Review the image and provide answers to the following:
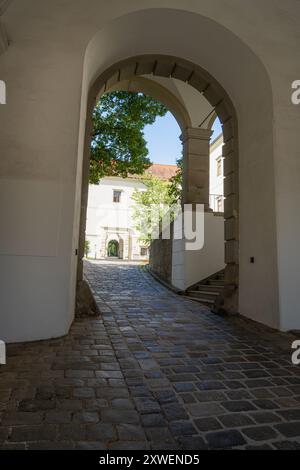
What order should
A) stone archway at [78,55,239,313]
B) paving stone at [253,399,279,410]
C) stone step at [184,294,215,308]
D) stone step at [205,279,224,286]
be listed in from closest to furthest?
1. paving stone at [253,399,279,410]
2. stone archway at [78,55,239,313]
3. stone step at [184,294,215,308]
4. stone step at [205,279,224,286]

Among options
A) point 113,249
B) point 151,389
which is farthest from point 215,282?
point 113,249

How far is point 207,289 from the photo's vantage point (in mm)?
8195

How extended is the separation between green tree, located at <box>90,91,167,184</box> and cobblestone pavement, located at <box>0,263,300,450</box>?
740 centimetres

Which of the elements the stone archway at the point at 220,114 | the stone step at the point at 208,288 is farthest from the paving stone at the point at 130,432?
the stone step at the point at 208,288

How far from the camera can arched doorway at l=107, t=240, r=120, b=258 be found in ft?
113

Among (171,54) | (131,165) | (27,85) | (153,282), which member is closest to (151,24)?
(171,54)

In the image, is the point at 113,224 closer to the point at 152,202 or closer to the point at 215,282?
the point at 152,202

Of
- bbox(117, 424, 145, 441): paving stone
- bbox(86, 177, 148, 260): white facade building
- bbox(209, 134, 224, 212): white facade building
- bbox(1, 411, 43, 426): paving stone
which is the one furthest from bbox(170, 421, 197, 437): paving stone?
bbox(86, 177, 148, 260): white facade building

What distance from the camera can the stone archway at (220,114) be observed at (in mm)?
6180

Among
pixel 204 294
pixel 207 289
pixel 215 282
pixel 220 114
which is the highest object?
pixel 220 114

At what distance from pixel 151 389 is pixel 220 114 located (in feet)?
19.0

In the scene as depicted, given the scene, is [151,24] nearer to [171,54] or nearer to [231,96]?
[171,54]

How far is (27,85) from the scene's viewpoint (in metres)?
4.67

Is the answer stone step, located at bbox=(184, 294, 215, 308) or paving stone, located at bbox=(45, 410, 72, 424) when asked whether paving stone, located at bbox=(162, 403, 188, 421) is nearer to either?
paving stone, located at bbox=(45, 410, 72, 424)
